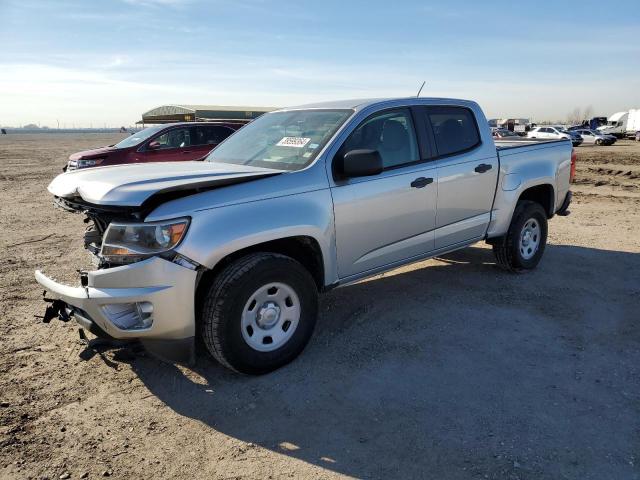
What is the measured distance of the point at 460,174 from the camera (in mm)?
4715

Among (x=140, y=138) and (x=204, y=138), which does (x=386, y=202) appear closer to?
(x=204, y=138)

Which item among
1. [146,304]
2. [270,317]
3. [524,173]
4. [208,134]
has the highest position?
[208,134]

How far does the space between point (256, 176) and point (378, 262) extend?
1.33m

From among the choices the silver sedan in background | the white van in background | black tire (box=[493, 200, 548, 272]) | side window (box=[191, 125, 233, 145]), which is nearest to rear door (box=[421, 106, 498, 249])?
black tire (box=[493, 200, 548, 272])

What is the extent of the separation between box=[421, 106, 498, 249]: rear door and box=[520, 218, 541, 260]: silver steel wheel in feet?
2.66

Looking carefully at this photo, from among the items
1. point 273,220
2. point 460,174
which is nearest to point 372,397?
point 273,220

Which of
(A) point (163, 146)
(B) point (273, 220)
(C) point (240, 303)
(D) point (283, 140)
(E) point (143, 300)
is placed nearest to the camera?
(E) point (143, 300)

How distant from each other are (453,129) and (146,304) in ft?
10.8

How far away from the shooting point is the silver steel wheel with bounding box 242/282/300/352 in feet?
11.2

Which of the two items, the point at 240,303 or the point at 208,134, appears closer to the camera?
the point at 240,303

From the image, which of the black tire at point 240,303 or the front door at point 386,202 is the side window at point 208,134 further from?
the black tire at point 240,303

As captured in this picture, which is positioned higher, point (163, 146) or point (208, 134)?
point (208, 134)

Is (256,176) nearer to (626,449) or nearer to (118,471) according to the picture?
(118,471)

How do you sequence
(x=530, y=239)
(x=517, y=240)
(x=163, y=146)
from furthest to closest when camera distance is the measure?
(x=163, y=146) < (x=530, y=239) < (x=517, y=240)
